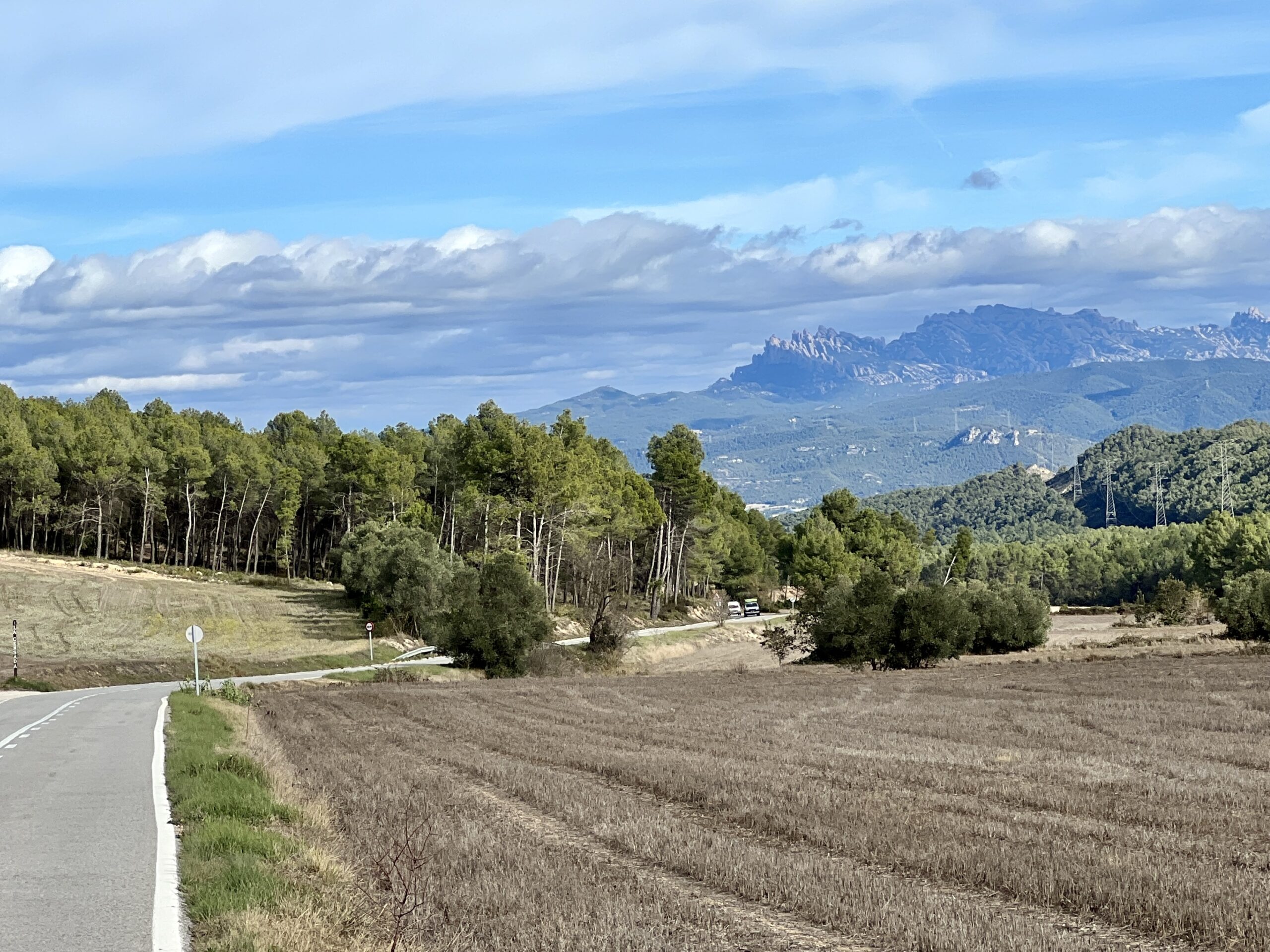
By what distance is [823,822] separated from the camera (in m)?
14.5

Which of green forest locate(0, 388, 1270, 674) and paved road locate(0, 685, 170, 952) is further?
green forest locate(0, 388, 1270, 674)

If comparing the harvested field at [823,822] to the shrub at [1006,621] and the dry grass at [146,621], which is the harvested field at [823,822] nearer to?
the dry grass at [146,621]

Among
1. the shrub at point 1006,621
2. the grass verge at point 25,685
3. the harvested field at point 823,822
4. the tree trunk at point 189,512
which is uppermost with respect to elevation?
the tree trunk at point 189,512

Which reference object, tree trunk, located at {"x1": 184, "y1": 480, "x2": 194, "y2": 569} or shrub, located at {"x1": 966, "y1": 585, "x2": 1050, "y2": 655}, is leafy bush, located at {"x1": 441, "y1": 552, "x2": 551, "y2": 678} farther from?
tree trunk, located at {"x1": 184, "y1": 480, "x2": 194, "y2": 569}

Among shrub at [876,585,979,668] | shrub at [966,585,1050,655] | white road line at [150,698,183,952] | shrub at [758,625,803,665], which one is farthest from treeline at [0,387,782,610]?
white road line at [150,698,183,952]

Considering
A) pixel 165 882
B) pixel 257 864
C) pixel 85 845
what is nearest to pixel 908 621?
pixel 85 845

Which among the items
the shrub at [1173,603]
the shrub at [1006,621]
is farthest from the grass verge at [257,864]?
the shrub at [1173,603]

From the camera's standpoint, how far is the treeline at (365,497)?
284 feet

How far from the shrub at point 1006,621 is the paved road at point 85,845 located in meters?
53.0

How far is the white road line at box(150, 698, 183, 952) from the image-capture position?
9242mm

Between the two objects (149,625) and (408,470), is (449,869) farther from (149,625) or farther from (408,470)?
(408,470)

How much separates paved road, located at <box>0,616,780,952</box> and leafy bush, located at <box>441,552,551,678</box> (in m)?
30.2

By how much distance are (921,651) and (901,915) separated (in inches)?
2093

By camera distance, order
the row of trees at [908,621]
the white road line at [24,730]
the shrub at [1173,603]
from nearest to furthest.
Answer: the white road line at [24,730] → the row of trees at [908,621] → the shrub at [1173,603]
